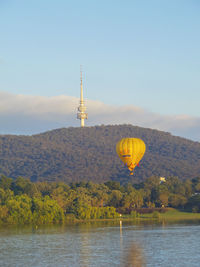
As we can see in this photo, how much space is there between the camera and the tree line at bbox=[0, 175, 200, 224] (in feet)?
318

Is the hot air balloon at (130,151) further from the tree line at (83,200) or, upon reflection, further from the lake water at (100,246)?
the lake water at (100,246)

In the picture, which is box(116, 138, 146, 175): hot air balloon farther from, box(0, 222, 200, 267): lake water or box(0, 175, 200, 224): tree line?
box(0, 222, 200, 267): lake water

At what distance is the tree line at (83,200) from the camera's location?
97.0 meters

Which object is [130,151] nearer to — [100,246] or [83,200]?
[83,200]

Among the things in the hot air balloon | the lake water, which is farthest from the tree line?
the hot air balloon

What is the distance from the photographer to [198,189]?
14162 centimetres

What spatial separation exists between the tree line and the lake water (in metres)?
10.2

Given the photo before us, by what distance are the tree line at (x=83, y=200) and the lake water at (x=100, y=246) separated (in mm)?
10184

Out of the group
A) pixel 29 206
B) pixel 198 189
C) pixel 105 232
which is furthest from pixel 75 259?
pixel 198 189

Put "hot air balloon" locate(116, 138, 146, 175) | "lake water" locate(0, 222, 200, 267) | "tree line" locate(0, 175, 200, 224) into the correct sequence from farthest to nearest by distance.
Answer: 1. "hot air balloon" locate(116, 138, 146, 175)
2. "tree line" locate(0, 175, 200, 224)
3. "lake water" locate(0, 222, 200, 267)

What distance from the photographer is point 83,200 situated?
106 metres

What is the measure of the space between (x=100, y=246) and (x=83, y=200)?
4344cm

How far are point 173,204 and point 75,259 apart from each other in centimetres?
7481

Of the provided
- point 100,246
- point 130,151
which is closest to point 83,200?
→ point 130,151
